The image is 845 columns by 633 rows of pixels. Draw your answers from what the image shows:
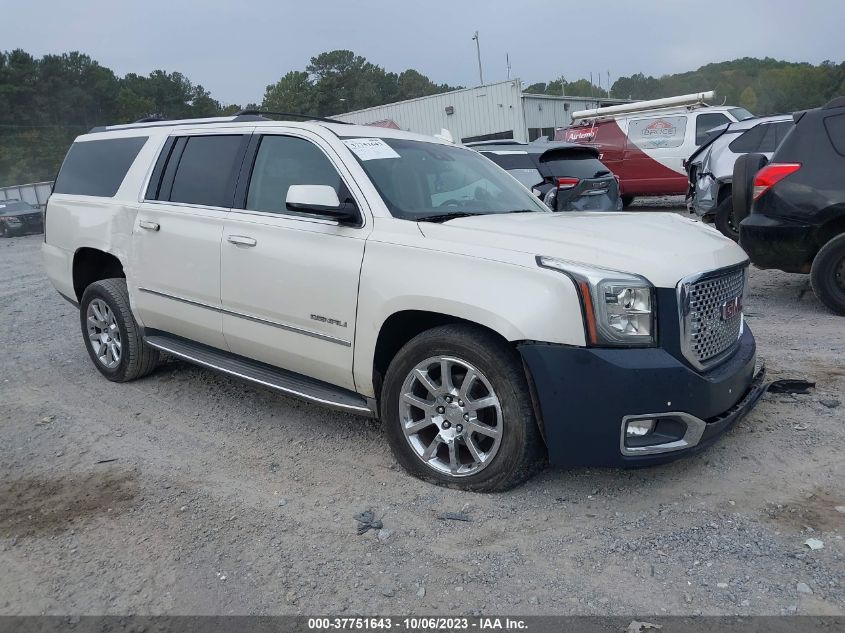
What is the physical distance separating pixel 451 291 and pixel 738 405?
1.51 m

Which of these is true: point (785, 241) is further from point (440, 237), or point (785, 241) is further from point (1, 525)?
point (1, 525)

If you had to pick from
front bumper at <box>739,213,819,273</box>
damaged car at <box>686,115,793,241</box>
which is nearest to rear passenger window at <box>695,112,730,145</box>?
damaged car at <box>686,115,793,241</box>

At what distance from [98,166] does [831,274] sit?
243 inches

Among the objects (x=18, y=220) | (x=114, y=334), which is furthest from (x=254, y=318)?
(x=18, y=220)

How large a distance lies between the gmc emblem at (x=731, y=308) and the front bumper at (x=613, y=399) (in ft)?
1.32

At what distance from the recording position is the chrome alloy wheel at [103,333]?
5.39 m

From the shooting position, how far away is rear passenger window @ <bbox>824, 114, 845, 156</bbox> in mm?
6027

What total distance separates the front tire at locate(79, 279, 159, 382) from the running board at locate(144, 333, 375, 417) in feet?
0.74

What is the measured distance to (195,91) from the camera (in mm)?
79500

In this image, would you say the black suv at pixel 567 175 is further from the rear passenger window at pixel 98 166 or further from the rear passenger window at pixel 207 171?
the rear passenger window at pixel 207 171

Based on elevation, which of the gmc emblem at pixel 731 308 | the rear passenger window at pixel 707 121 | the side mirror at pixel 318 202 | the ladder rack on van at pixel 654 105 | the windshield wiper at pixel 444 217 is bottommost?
the gmc emblem at pixel 731 308

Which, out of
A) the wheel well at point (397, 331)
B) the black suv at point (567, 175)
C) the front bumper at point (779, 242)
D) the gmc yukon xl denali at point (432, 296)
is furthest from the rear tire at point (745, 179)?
the wheel well at point (397, 331)

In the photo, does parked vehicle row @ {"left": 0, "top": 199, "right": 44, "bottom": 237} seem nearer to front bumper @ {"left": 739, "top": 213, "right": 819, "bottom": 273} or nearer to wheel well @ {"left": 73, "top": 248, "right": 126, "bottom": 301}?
wheel well @ {"left": 73, "top": 248, "right": 126, "bottom": 301}

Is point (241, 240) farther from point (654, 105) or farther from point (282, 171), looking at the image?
point (654, 105)
